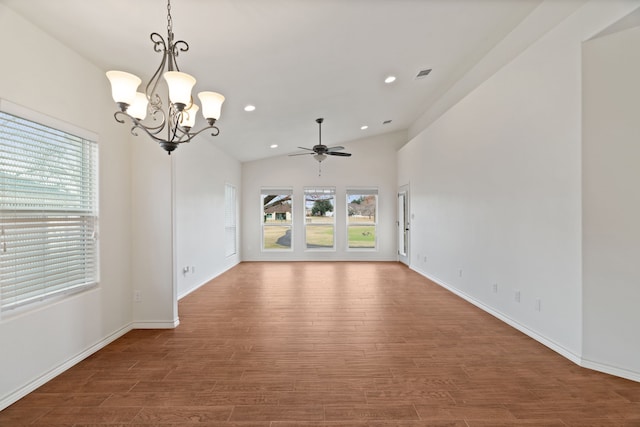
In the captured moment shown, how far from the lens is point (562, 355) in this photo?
258 centimetres

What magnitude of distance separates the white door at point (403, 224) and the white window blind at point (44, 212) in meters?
6.26

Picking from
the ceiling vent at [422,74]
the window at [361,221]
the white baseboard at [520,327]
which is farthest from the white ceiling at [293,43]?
the white baseboard at [520,327]

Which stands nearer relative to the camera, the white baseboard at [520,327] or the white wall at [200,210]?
the white baseboard at [520,327]

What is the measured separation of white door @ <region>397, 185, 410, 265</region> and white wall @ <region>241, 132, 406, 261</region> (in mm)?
197

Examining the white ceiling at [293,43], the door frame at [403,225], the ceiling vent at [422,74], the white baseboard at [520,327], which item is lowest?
the white baseboard at [520,327]

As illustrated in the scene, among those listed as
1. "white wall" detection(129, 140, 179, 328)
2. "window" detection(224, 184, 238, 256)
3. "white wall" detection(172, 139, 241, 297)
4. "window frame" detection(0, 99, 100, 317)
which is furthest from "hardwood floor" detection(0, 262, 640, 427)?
"window" detection(224, 184, 238, 256)

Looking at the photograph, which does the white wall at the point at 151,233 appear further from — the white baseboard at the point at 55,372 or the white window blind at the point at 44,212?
the white window blind at the point at 44,212

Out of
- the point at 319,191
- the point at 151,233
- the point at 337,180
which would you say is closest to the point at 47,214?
the point at 151,233

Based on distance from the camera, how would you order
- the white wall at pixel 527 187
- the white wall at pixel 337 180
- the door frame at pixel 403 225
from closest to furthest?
the white wall at pixel 527 187 → the door frame at pixel 403 225 → the white wall at pixel 337 180

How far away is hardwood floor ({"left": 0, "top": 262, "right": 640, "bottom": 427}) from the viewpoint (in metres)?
1.84

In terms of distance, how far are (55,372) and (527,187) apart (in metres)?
4.81

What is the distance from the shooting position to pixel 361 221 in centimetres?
801

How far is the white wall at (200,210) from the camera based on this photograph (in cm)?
443

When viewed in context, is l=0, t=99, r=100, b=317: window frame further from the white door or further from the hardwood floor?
the white door
